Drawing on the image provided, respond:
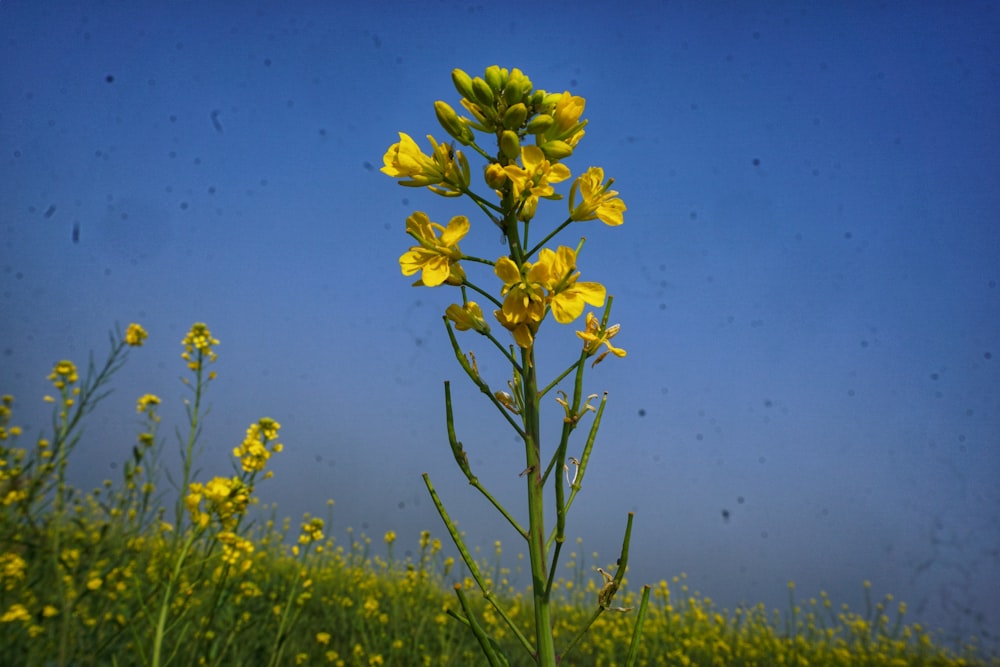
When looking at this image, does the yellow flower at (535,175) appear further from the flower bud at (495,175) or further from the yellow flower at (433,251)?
the yellow flower at (433,251)

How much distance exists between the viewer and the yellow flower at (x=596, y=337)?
1432mm

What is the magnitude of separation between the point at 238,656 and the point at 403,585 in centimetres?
234

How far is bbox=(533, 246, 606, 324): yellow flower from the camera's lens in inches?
52.9

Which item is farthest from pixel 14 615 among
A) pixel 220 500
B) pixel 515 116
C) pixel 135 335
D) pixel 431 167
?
pixel 515 116

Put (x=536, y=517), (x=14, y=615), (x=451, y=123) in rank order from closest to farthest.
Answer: (x=536, y=517)
(x=451, y=123)
(x=14, y=615)

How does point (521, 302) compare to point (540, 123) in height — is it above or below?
below

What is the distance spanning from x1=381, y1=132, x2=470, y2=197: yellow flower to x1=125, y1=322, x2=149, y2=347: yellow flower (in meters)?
3.52

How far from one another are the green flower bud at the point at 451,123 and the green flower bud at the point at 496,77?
0.14 metres

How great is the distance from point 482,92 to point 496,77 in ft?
0.23

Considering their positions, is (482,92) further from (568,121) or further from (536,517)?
(536,517)

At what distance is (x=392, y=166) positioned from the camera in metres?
1.52

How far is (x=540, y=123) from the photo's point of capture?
146 centimetres

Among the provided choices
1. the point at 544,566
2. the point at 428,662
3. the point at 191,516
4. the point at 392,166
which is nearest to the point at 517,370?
the point at 544,566

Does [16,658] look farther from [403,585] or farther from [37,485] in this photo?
[403,585]
